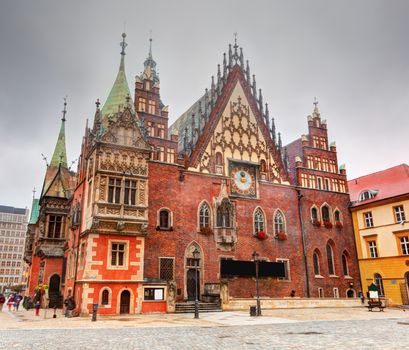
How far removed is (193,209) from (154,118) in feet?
27.7

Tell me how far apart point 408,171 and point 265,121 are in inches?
599

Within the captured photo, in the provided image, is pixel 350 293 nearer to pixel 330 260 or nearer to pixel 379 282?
pixel 379 282

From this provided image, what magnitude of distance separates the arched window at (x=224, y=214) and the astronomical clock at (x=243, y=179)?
1.40m

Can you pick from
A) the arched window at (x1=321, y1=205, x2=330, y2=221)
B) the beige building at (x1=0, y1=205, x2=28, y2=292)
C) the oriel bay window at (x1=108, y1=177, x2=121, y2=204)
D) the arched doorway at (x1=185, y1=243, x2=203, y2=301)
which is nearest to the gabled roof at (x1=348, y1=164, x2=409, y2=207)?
the arched window at (x1=321, y1=205, x2=330, y2=221)

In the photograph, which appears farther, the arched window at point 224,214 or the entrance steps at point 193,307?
the arched window at point 224,214

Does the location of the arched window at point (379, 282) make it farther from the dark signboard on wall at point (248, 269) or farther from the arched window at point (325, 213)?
the dark signboard on wall at point (248, 269)

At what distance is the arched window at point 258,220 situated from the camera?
34.5 m

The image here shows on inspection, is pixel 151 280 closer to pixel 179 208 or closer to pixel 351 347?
pixel 179 208

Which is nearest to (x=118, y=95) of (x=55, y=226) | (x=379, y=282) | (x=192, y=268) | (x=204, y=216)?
(x=204, y=216)

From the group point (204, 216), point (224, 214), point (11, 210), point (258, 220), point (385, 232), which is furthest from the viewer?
point (11, 210)

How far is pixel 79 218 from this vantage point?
29.9m

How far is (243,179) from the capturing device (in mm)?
35156

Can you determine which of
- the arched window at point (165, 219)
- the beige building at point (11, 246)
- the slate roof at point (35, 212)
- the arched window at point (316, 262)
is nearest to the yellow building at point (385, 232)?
the arched window at point (316, 262)

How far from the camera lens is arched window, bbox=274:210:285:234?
3550cm
